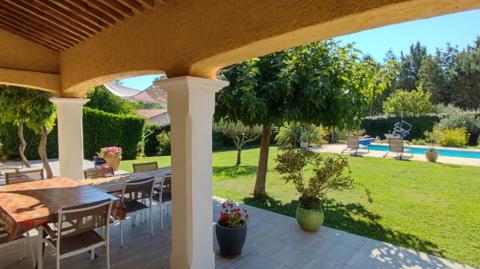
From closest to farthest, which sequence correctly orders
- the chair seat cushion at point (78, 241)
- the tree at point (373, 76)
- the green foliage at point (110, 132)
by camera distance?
the chair seat cushion at point (78, 241), the tree at point (373, 76), the green foliage at point (110, 132)

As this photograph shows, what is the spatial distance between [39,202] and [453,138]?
1914 cm

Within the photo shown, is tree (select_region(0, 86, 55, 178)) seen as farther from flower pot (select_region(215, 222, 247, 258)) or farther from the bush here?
the bush

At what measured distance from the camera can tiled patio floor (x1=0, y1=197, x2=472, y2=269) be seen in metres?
3.73

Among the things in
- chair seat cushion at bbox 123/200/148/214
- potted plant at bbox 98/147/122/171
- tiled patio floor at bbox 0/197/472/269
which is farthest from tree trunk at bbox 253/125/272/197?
potted plant at bbox 98/147/122/171

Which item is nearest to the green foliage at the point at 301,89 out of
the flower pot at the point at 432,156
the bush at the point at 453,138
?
the flower pot at the point at 432,156

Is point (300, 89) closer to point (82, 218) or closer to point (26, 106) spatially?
point (82, 218)

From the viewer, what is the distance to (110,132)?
544 inches

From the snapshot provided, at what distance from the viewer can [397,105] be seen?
2419 centimetres

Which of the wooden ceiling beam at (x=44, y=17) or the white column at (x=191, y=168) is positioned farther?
the wooden ceiling beam at (x=44, y=17)

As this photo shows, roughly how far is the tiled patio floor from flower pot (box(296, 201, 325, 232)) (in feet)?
0.40

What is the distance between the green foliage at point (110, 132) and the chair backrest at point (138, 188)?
1030 cm

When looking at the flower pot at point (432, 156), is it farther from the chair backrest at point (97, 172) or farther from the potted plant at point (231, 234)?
the chair backrest at point (97, 172)

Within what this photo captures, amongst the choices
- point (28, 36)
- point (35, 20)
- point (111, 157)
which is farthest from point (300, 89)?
point (111, 157)

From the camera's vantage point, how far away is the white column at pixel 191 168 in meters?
3.10
